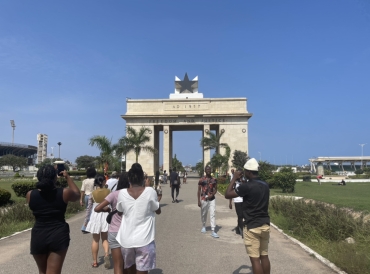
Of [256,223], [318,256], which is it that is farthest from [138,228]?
[318,256]

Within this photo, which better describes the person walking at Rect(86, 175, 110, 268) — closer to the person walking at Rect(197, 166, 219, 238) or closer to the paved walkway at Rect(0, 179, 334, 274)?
the paved walkway at Rect(0, 179, 334, 274)

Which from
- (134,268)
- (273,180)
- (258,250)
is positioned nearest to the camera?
(134,268)

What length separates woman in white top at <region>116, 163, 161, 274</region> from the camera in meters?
4.05

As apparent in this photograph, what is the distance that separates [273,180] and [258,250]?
21941 millimetres

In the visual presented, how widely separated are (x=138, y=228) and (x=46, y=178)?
1.24 metres

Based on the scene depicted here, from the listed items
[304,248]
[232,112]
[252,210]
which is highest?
[232,112]

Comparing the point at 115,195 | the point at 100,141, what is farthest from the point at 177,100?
the point at 115,195

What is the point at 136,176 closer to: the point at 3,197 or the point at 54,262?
the point at 54,262

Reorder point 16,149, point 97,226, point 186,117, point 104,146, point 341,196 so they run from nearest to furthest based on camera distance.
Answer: point 97,226, point 341,196, point 104,146, point 186,117, point 16,149

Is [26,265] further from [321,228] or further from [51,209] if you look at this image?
[321,228]

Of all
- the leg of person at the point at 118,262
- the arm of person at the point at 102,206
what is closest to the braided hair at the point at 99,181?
the arm of person at the point at 102,206

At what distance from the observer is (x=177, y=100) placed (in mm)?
51844

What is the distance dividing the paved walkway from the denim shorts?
1.96 metres

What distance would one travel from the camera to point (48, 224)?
3.94 metres
